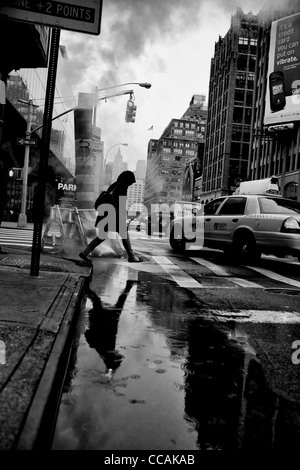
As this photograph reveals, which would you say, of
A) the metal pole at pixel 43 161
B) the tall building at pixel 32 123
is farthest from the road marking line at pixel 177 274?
the tall building at pixel 32 123

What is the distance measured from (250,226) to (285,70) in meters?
45.2

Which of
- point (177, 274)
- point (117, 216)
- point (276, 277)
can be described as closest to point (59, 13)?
point (117, 216)

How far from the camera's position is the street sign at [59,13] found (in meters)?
4.57

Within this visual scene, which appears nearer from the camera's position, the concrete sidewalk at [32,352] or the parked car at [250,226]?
the concrete sidewalk at [32,352]

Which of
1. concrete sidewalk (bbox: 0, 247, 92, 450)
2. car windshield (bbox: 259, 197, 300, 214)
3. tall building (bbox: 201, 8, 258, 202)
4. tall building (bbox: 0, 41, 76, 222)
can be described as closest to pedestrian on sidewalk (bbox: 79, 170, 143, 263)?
concrete sidewalk (bbox: 0, 247, 92, 450)

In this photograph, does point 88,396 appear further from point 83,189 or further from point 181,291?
point 83,189

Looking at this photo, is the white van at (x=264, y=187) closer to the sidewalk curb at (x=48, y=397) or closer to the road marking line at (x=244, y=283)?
the road marking line at (x=244, y=283)

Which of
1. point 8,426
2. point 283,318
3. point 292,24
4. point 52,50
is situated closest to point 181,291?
point 283,318

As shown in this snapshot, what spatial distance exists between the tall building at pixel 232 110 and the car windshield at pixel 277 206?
7256 centimetres

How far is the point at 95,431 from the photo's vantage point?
2.03 meters

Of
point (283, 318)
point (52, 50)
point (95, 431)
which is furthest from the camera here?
point (52, 50)
